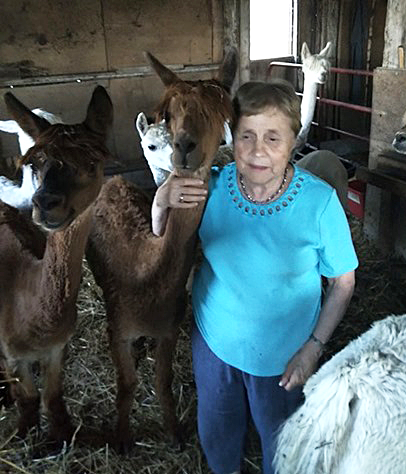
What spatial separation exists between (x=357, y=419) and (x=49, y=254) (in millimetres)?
1430

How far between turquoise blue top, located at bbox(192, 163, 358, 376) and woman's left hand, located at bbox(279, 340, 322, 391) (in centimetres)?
3

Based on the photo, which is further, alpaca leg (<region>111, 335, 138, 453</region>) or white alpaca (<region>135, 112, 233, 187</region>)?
white alpaca (<region>135, 112, 233, 187</region>)

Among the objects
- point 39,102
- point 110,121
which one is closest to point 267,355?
point 110,121

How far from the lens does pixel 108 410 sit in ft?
9.45

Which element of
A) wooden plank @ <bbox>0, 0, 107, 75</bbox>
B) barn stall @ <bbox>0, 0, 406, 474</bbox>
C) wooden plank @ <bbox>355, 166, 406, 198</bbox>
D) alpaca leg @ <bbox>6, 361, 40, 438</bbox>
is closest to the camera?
alpaca leg @ <bbox>6, 361, 40, 438</bbox>

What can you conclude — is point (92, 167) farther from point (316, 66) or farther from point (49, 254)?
point (316, 66)

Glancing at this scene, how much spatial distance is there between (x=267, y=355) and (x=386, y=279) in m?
2.48

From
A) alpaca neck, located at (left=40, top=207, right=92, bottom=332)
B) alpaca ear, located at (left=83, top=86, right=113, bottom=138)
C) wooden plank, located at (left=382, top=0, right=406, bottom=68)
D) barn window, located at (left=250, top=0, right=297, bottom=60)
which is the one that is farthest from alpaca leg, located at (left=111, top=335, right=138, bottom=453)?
barn window, located at (left=250, top=0, right=297, bottom=60)

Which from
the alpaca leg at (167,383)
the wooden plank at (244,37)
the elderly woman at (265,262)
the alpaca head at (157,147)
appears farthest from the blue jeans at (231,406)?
the wooden plank at (244,37)

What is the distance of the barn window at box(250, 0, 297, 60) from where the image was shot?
7.82m

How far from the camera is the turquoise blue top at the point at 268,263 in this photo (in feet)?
5.88

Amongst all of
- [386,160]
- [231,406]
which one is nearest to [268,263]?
[231,406]

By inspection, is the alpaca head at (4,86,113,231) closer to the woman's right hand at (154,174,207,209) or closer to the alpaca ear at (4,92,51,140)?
the alpaca ear at (4,92,51,140)

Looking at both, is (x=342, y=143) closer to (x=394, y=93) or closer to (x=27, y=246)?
(x=394, y=93)
